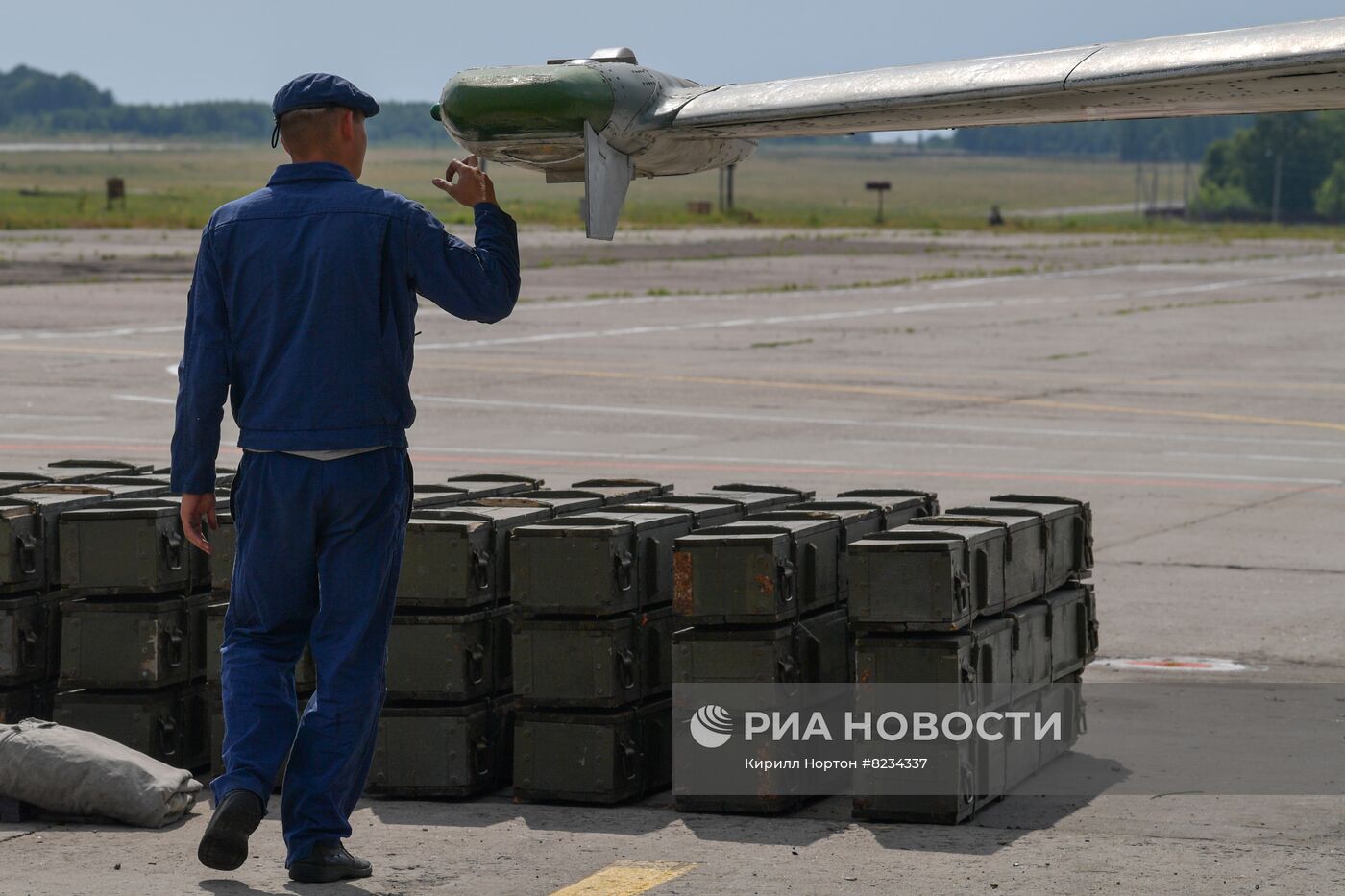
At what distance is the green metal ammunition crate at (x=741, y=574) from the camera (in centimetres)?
749

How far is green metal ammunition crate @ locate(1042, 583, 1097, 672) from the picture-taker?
8352 millimetres

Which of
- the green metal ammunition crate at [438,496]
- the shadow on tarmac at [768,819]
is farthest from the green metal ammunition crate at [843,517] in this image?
the green metal ammunition crate at [438,496]

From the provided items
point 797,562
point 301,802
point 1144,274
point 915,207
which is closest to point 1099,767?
point 797,562

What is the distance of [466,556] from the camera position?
7.75 m

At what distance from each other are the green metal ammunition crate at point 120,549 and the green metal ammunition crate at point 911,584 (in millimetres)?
2753

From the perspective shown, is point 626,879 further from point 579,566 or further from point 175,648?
point 175,648

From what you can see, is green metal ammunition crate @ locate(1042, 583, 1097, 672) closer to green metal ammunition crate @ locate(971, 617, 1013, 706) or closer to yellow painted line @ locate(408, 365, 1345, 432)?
green metal ammunition crate @ locate(971, 617, 1013, 706)

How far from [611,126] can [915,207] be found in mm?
170476

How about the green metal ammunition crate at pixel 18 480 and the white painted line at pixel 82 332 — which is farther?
the white painted line at pixel 82 332

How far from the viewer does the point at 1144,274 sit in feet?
170

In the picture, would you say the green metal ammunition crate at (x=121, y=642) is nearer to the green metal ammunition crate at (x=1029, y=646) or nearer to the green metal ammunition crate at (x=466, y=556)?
the green metal ammunition crate at (x=466, y=556)

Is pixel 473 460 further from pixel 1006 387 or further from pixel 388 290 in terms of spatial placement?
pixel 388 290

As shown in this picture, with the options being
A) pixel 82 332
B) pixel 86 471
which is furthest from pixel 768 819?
pixel 82 332

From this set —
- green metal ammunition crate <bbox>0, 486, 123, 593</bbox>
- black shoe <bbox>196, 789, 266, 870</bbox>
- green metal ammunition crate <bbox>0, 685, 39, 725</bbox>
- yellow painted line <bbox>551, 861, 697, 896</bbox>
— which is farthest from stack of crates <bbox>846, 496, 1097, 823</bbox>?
green metal ammunition crate <bbox>0, 685, 39, 725</bbox>
